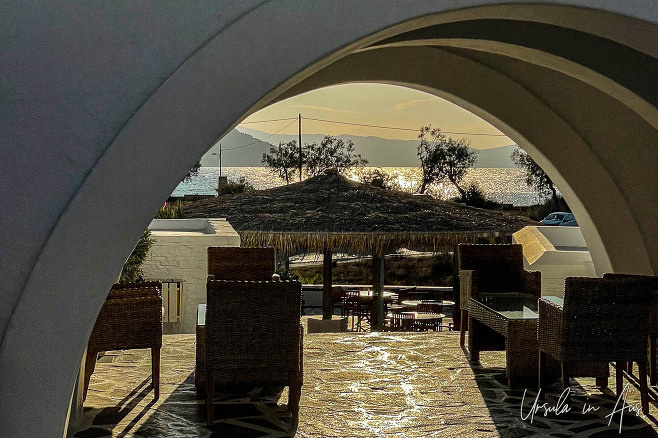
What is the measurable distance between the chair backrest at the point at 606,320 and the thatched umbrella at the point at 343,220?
22.7 ft

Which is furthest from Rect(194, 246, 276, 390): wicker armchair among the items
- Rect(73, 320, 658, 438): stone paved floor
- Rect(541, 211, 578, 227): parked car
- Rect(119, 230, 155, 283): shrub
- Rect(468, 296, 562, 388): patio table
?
Rect(541, 211, 578, 227): parked car

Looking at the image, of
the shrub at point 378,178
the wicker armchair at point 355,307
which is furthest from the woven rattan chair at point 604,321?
the shrub at point 378,178

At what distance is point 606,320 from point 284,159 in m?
36.9

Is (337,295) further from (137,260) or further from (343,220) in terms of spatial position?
(137,260)

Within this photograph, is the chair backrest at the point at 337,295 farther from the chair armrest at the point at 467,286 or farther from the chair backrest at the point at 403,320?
the chair armrest at the point at 467,286

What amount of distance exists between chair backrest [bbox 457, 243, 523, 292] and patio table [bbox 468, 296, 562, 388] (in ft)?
3.20

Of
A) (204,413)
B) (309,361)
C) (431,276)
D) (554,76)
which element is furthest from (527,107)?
(431,276)

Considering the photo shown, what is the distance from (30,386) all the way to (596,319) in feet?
13.7

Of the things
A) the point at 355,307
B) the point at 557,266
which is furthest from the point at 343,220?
the point at 557,266

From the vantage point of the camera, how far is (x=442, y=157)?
134 ft

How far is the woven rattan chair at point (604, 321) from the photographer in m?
5.82

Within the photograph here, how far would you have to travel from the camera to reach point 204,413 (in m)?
5.94

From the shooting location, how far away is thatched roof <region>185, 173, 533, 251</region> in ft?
41.6

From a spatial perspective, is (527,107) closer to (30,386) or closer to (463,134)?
(30,386)
